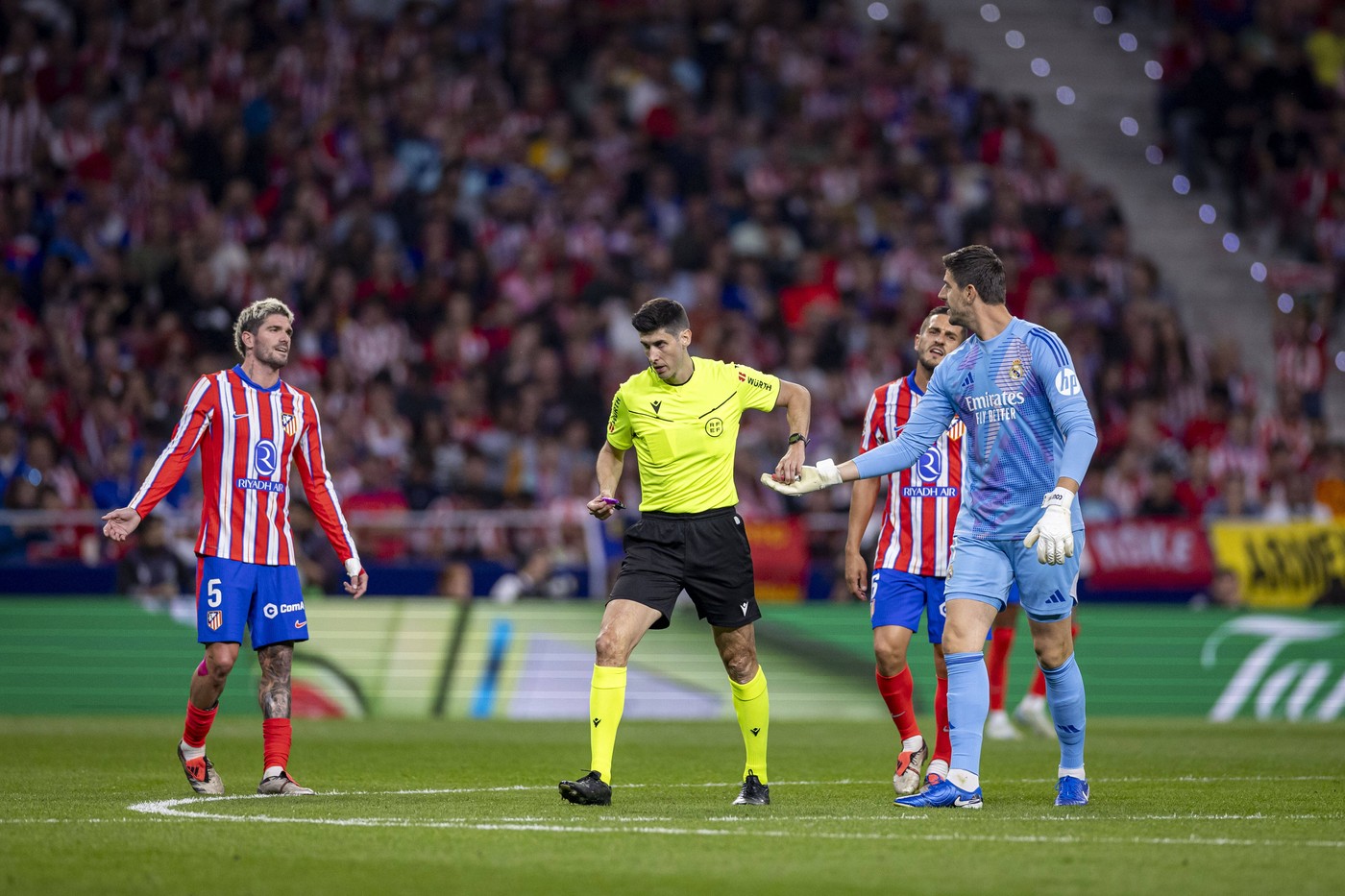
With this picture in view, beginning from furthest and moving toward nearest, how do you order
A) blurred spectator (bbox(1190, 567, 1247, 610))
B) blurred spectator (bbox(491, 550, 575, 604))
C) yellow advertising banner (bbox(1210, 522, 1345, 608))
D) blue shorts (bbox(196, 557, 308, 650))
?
blurred spectator (bbox(1190, 567, 1247, 610)) < yellow advertising banner (bbox(1210, 522, 1345, 608)) < blurred spectator (bbox(491, 550, 575, 604)) < blue shorts (bbox(196, 557, 308, 650))

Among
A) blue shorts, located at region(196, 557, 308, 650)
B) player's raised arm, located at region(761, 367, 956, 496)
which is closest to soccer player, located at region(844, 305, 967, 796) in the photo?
player's raised arm, located at region(761, 367, 956, 496)

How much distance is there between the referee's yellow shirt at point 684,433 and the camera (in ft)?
30.3

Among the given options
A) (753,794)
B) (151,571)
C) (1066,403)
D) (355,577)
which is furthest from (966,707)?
(151,571)

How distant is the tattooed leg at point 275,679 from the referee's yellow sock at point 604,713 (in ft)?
6.12

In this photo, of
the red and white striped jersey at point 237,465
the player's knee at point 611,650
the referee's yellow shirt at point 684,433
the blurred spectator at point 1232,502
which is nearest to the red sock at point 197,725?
the red and white striped jersey at point 237,465

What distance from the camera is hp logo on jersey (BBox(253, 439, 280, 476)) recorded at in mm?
9766

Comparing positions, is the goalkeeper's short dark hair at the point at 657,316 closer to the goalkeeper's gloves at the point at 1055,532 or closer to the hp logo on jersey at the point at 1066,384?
the hp logo on jersey at the point at 1066,384

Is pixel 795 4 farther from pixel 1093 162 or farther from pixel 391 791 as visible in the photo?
pixel 391 791

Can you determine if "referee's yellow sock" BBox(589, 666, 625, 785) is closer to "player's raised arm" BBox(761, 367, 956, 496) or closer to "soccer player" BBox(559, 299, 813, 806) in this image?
"soccer player" BBox(559, 299, 813, 806)

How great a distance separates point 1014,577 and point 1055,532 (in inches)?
28.0

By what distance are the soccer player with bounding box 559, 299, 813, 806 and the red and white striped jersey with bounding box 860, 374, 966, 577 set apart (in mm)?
1260

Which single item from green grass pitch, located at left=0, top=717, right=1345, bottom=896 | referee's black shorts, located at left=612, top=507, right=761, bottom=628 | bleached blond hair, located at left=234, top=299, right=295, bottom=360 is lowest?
green grass pitch, located at left=0, top=717, right=1345, bottom=896

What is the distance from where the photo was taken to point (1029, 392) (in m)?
8.68

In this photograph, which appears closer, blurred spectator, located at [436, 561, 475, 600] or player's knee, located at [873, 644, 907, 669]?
player's knee, located at [873, 644, 907, 669]
